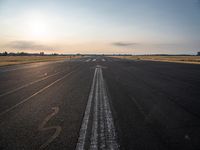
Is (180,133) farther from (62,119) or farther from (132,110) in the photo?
(62,119)

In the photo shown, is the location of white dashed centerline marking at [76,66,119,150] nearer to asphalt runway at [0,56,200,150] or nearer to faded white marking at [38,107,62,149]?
asphalt runway at [0,56,200,150]

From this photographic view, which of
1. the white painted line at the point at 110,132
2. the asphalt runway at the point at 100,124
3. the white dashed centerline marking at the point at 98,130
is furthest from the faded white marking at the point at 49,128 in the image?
the white painted line at the point at 110,132

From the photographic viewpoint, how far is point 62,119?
5309mm

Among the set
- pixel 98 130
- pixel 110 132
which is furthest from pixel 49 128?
pixel 110 132

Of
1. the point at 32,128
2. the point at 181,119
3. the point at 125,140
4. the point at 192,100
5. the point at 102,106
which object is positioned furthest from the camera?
the point at 192,100

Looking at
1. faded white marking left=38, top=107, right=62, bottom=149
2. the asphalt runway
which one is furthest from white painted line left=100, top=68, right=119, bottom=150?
faded white marking left=38, top=107, right=62, bottom=149

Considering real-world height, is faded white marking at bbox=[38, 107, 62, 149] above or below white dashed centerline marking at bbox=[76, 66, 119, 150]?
below

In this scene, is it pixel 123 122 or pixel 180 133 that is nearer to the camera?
pixel 180 133

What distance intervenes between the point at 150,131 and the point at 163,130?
0.33 meters

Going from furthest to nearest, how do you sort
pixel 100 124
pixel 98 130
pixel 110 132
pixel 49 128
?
pixel 100 124, pixel 49 128, pixel 98 130, pixel 110 132

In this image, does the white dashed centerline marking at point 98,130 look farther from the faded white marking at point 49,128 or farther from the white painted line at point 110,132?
the faded white marking at point 49,128

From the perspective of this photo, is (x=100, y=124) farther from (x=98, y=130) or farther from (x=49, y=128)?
(x=49, y=128)

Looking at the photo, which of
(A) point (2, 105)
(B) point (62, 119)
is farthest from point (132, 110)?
(A) point (2, 105)

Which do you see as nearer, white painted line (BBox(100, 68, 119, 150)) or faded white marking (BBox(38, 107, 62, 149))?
white painted line (BBox(100, 68, 119, 150))
